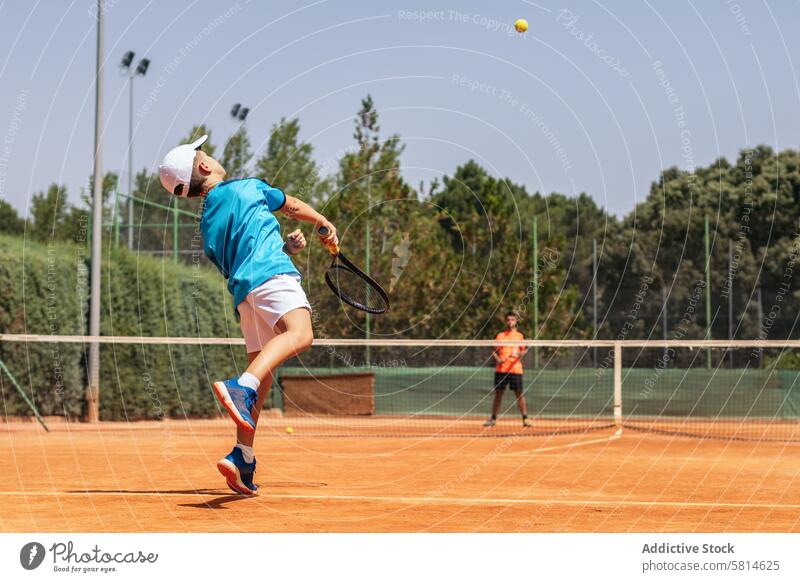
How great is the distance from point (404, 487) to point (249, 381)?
2.53 m

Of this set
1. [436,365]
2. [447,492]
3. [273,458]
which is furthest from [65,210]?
[447,492]

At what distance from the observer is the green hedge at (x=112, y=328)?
67.7 feet

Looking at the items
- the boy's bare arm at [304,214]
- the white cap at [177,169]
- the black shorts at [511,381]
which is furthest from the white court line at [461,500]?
the black shorts at [511,381]

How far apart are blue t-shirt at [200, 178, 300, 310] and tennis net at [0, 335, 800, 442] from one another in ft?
40.6

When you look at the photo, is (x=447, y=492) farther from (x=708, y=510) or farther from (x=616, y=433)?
(x=616, y=433)

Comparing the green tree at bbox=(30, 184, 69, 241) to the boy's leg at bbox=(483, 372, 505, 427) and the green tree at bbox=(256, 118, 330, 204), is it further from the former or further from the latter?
the boy's leg at bbox=(483, 372, 505, 427)

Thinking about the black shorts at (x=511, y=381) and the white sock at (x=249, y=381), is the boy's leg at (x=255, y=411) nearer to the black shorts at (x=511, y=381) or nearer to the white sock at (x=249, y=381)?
the white sock at (x=249, y=381)

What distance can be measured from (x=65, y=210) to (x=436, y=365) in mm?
26691

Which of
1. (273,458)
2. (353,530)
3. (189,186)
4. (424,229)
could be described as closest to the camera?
(353,530)

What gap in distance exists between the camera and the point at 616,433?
59.3 ft

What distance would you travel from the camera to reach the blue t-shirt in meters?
7.12

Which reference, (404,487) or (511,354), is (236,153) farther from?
(404,487)

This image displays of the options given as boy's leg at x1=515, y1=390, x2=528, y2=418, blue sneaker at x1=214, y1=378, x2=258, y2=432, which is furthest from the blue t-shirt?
boy's leg at x1=515, y1=390, x2=528, y2=418
